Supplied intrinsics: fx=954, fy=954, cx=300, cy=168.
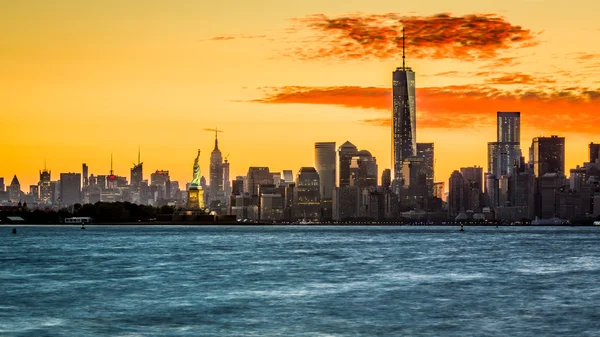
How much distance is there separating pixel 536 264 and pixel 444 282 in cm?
2779

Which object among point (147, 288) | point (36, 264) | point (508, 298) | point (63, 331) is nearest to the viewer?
point (63, 331)

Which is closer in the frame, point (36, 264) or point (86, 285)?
point (86, 285)

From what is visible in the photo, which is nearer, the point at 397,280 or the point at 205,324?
the point at 205,324

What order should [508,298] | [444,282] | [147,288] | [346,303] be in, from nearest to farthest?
[346,303] → [508,298] → [147,288] → [444,282]

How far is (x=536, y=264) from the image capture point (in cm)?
9706

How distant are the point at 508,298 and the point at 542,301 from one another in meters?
2.60


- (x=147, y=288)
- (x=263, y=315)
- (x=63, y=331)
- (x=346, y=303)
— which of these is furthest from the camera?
(x=147, y=288)

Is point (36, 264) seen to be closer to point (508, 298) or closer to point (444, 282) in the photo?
point (444, 282)

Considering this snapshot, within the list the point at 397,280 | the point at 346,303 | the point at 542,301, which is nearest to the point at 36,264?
the point at 397,280

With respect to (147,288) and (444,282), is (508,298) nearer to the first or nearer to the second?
(444,282)

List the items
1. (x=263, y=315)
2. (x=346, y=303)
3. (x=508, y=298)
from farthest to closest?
1. (x=508, y=298)
2. (x=346, y=303)
3. (x=263, y=315)

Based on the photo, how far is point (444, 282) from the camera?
72.6 metres

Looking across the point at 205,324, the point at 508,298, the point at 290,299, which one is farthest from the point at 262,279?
the point at 205,324

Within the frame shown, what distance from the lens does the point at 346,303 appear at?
187ft
